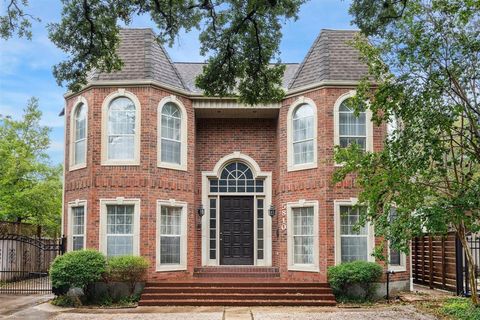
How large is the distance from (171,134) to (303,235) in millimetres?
4826

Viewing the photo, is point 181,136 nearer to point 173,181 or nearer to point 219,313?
point 173,181

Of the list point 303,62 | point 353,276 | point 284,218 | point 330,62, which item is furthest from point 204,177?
point 353,276

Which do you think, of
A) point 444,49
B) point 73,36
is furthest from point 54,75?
point 444,49

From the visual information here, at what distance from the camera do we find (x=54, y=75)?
436 inches

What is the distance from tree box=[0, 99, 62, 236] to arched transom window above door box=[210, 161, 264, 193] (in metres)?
10.3

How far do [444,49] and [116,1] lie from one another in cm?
609

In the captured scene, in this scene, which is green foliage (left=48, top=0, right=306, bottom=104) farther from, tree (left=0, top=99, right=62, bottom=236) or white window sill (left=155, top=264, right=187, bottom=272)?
tree (left=0, top=99, right=62, bottom=236)

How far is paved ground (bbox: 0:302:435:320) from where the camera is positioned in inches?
464

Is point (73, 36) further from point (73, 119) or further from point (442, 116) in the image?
point (442, 116)

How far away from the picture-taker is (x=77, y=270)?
1364 cm

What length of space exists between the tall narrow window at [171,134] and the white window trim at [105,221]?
5.16 ft

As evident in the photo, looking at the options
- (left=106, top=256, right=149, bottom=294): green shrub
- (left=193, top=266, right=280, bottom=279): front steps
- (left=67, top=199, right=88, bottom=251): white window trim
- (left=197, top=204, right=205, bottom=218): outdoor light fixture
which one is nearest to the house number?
(left=193, top=266, right=280, bottom=279): front steps

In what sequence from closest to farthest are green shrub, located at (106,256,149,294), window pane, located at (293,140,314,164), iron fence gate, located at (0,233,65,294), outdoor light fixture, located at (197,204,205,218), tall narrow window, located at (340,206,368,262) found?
1. green shrub, located at (106,256,149,294)
2. tall narrow window, located at (340,206,368,262)
3. window pane, located at (293,140,314,164)
4. outdoor light fixture, located at (197,204,205,218)
5. iron fence gate, located at (0,233,65,294)

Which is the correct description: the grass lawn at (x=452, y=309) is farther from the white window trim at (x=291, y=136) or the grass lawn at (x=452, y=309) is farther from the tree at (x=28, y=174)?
the tree at (x=28, y=174)
